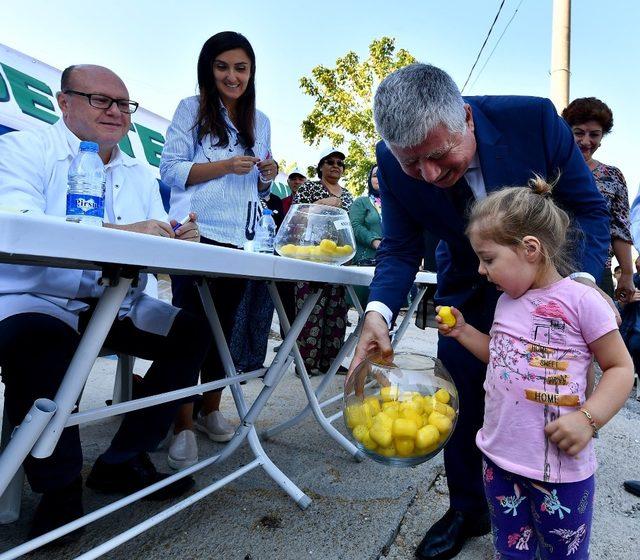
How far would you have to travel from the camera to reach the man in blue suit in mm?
1109

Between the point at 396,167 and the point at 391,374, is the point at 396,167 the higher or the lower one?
the higher one

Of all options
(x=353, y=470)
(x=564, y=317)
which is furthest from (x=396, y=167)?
(x=353, y=470)

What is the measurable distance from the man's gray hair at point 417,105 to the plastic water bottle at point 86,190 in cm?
69

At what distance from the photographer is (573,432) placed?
955mm

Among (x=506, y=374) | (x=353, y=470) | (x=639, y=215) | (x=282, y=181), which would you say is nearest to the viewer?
(x=506, y=374)

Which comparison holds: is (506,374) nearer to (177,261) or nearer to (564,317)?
(564,317)

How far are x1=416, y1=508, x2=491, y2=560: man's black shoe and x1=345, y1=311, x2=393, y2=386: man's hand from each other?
545 mm

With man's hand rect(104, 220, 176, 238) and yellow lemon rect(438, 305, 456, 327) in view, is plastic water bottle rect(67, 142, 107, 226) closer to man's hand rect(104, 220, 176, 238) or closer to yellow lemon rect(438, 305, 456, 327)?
man's hand rect(104, 220, 176, 238)

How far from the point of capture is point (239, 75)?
2018mm

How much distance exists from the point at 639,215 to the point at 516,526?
165 cm

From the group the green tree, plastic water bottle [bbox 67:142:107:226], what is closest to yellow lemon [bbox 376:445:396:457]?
plastic water bottle [bbox 67:142:107:226]

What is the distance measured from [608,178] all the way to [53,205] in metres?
2.34

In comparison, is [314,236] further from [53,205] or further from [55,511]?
[55,511]

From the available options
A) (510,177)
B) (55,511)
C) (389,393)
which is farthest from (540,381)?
(55,511)
